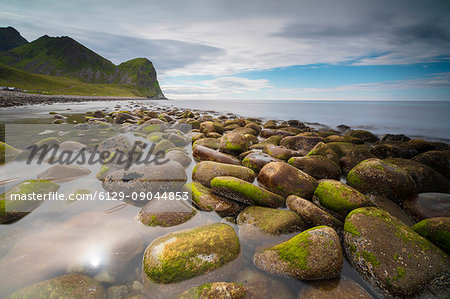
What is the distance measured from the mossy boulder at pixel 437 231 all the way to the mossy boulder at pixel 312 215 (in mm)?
1318

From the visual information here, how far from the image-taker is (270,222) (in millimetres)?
4273

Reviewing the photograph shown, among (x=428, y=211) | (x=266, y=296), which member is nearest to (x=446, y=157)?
(x=428, y=211)

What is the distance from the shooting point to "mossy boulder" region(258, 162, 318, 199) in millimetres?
5387

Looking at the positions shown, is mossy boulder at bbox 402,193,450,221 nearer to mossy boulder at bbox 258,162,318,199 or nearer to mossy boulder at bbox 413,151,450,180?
mossy boulder at bbox 258,162,318,199

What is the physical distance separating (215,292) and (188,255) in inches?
27.8

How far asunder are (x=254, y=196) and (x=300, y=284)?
202cm

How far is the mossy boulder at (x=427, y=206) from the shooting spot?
4531mm

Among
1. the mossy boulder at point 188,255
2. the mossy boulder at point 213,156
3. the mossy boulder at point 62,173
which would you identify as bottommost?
the mossy boulder at point 188,255

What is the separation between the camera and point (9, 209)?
432cm

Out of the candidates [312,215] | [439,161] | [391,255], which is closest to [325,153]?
[439,161]

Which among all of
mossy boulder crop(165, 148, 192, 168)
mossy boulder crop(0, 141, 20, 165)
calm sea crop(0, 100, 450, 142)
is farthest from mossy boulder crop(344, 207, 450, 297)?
calm sea crop(0, 100, 450, 142)

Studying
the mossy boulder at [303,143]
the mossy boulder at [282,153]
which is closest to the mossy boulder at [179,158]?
the mossy boulder at [282,153]

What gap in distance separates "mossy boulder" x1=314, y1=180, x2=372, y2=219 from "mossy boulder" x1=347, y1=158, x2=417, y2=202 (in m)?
1.04

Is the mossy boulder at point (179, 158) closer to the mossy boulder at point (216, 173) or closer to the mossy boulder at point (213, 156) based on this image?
the mossy boulder at point (213, 156)
